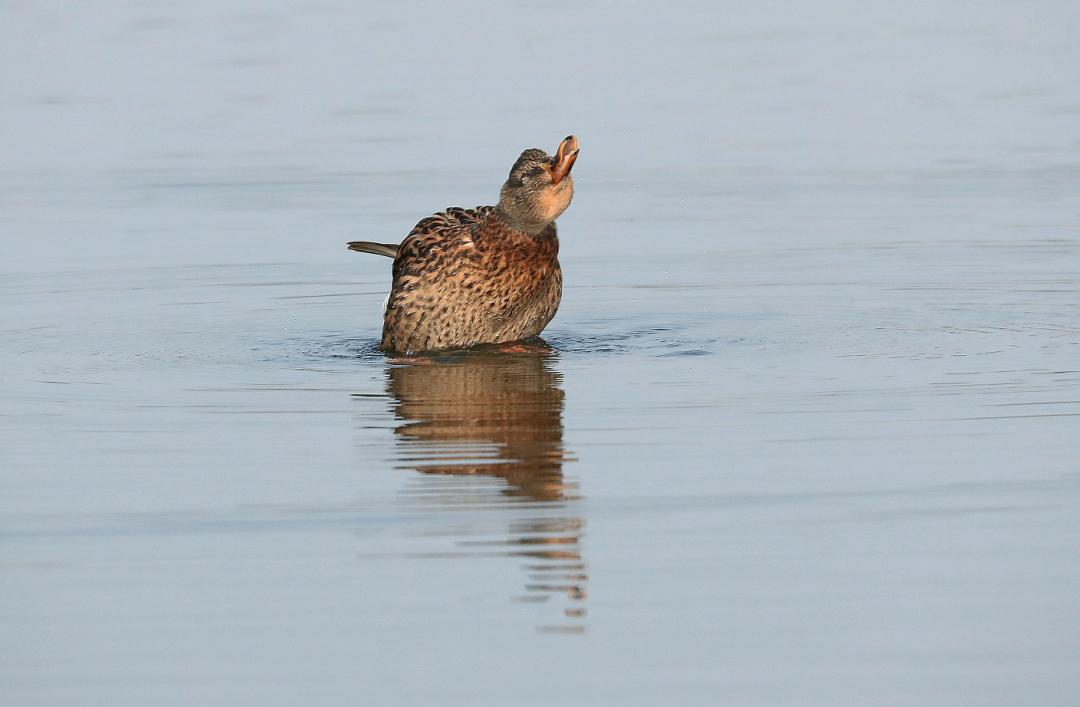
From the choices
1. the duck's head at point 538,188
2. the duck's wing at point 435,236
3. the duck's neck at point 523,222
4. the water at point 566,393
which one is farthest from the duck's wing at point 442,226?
the water at point 566,393

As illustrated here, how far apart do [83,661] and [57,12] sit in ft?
72.9

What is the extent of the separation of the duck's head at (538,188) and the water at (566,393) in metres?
0.77

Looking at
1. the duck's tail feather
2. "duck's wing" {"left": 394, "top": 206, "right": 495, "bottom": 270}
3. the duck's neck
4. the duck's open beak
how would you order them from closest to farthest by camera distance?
the duck's open beak
the duck's neck
"duck's wing" {"left": 394, "top": 206, "right": 495, "bottom": 270}
the duck's tail feather

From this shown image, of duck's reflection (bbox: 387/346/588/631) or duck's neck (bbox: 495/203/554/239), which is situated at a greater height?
duck's neck (bbox: 495/203/554/239)

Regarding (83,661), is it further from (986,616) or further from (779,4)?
(779,4)

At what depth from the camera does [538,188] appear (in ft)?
37.5

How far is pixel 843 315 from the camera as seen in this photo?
40.8 ft

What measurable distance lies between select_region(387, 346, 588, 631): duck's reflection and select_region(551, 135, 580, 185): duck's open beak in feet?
3.19

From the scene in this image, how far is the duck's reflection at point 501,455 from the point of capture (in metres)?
7.06

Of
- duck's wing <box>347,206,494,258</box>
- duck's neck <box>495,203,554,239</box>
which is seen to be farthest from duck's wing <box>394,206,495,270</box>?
duck's neck <box>495,203,554,239</box>

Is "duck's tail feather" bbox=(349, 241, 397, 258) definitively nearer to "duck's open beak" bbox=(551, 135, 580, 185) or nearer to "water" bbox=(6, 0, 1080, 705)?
"water" bbox=(6, 0, 1080, 705)

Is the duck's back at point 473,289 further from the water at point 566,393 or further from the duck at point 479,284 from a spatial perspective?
the water at point 566,393

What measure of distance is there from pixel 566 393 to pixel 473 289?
1688mm

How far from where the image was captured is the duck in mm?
11727
